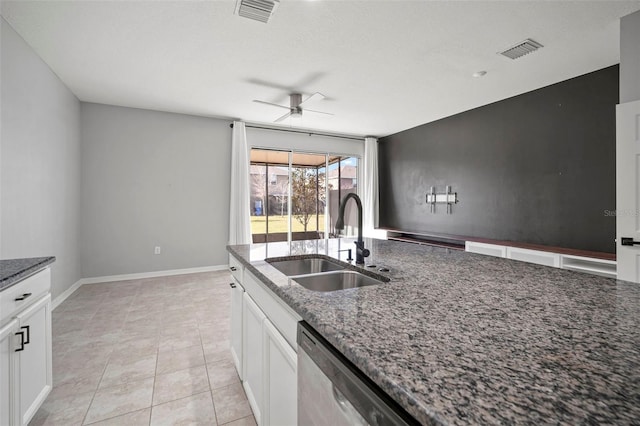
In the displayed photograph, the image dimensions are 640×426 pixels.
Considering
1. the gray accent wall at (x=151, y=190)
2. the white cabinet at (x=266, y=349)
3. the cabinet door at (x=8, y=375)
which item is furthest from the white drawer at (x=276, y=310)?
the gray accent wall at (x=151, y=190)

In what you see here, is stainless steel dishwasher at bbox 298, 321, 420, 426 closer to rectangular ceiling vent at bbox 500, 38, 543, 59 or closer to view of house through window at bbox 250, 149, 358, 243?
rectangular ceiling vent at bbox 500, 38, 543, 59

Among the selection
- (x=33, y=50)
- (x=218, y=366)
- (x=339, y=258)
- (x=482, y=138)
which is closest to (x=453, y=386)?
(x=339, y=258)

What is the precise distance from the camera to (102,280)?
4371 mm

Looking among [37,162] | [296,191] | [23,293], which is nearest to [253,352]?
[23,293]

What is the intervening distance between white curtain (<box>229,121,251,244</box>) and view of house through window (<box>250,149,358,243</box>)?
0.40 meters

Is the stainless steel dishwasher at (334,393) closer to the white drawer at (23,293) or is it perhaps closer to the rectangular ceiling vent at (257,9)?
the white drawer at (23,293)

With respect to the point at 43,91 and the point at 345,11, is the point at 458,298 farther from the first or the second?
the point at 43,91

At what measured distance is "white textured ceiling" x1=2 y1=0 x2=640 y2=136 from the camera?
2.25 meters

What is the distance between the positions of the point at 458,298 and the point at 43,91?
13.9ft

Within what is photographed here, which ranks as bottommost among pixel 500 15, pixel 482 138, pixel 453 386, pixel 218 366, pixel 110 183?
pixel 218 366

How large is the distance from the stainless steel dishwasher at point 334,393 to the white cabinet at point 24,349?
1319mm

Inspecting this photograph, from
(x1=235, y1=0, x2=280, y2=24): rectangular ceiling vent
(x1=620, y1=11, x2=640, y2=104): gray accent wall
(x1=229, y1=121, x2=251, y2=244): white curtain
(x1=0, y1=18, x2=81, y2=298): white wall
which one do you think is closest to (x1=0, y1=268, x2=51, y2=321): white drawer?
(x1=0, y1=18, x2=81, y2=298): white wall

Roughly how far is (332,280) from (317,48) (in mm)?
2275

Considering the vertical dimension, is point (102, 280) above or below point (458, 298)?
below
